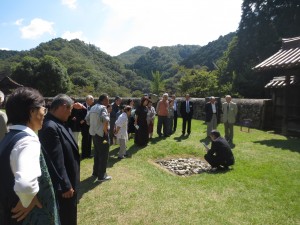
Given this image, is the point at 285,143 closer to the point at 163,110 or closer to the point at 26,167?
the point at 163,110

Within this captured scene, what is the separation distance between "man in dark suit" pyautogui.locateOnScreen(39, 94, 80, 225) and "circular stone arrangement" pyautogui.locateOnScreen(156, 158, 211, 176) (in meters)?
5.17

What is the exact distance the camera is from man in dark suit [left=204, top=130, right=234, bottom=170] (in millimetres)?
8242

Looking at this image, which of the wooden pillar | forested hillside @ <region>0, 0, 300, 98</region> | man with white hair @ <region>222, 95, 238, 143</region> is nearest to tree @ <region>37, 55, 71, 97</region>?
forested hillside @ <region>0, 0, 300, 98</region>

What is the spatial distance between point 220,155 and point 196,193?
6.65ft

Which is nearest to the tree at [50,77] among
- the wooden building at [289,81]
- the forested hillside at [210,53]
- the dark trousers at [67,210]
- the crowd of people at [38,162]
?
the forested hillside at [210,53]

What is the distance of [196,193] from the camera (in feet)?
21.7

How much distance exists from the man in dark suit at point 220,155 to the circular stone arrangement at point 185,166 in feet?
1.11

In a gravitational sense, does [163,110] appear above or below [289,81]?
below

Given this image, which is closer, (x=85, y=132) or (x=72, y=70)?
(x=85, y=132)

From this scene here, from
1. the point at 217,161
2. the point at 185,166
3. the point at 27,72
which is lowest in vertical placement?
the point at 185,166

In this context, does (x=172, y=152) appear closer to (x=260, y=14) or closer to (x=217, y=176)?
(x=217, y=176)

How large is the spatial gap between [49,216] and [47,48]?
70.3m

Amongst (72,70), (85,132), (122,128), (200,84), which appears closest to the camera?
(122,128)

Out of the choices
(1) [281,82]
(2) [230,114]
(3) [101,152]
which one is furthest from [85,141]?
(1) [281,82]
